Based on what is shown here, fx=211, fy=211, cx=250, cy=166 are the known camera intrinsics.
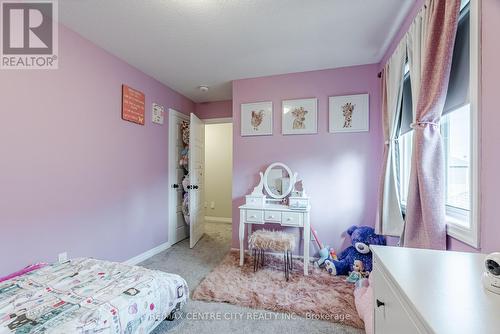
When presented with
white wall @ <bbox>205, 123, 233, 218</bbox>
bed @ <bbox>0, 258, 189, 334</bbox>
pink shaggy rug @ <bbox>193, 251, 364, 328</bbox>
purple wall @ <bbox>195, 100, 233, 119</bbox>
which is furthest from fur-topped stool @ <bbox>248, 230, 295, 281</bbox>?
white wall @ <bbox>205, 123, 233, 218</bbox>

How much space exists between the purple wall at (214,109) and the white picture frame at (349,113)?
1.74m

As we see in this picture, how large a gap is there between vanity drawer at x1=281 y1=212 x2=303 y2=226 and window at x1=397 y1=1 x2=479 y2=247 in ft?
4.23

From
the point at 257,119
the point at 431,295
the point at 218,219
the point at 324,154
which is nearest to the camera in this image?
the point at 431,295

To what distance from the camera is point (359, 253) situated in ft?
7.41

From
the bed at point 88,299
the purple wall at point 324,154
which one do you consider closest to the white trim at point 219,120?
the purple wall at point 324,154

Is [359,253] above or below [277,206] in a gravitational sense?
below

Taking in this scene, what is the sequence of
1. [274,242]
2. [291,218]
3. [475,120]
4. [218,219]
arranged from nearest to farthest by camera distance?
1. [475,120]
2. [274,242]
3. [291,218]
4. [218,219]

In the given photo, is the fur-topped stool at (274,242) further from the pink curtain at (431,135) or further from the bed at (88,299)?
the pink curtain at (431,135)

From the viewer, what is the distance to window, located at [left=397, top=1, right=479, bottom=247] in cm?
99

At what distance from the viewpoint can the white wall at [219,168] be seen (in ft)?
15.5

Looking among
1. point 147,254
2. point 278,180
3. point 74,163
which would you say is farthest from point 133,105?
point 278,180

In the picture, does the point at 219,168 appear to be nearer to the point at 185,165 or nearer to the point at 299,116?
the point at 185,165

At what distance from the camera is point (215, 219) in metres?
4.77

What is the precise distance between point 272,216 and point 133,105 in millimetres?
2146
